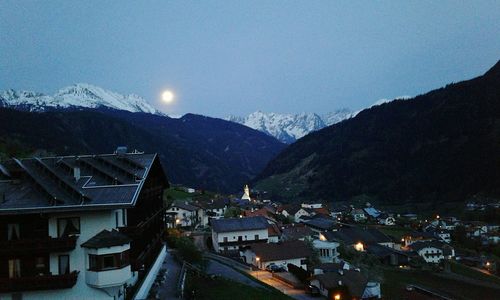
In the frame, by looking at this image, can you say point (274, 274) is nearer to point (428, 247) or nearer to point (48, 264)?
point (48, 264)

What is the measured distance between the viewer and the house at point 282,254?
64.4 metres

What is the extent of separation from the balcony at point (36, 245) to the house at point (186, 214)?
232ft

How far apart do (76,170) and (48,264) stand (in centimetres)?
609

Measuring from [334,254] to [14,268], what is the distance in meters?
59.2

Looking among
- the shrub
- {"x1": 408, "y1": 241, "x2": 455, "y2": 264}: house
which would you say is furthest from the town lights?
the shrub

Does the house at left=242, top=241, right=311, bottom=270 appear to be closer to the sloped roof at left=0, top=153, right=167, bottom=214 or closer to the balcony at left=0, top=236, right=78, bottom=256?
the sloped roof at left=0, top=153, right=167, bottom=214

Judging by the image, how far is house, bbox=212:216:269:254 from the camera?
269 ft

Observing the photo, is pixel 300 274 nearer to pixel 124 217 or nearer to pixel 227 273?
pixel 227 273

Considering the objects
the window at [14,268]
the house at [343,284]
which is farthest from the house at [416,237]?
the window at [14,268]

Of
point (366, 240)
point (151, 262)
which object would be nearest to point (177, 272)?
point (151, 262)

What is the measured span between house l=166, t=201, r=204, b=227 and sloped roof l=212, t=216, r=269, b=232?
1576 cm

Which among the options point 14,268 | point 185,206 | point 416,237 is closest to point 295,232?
point 185,206

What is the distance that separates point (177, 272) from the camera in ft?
140

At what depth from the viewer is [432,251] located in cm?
10550
